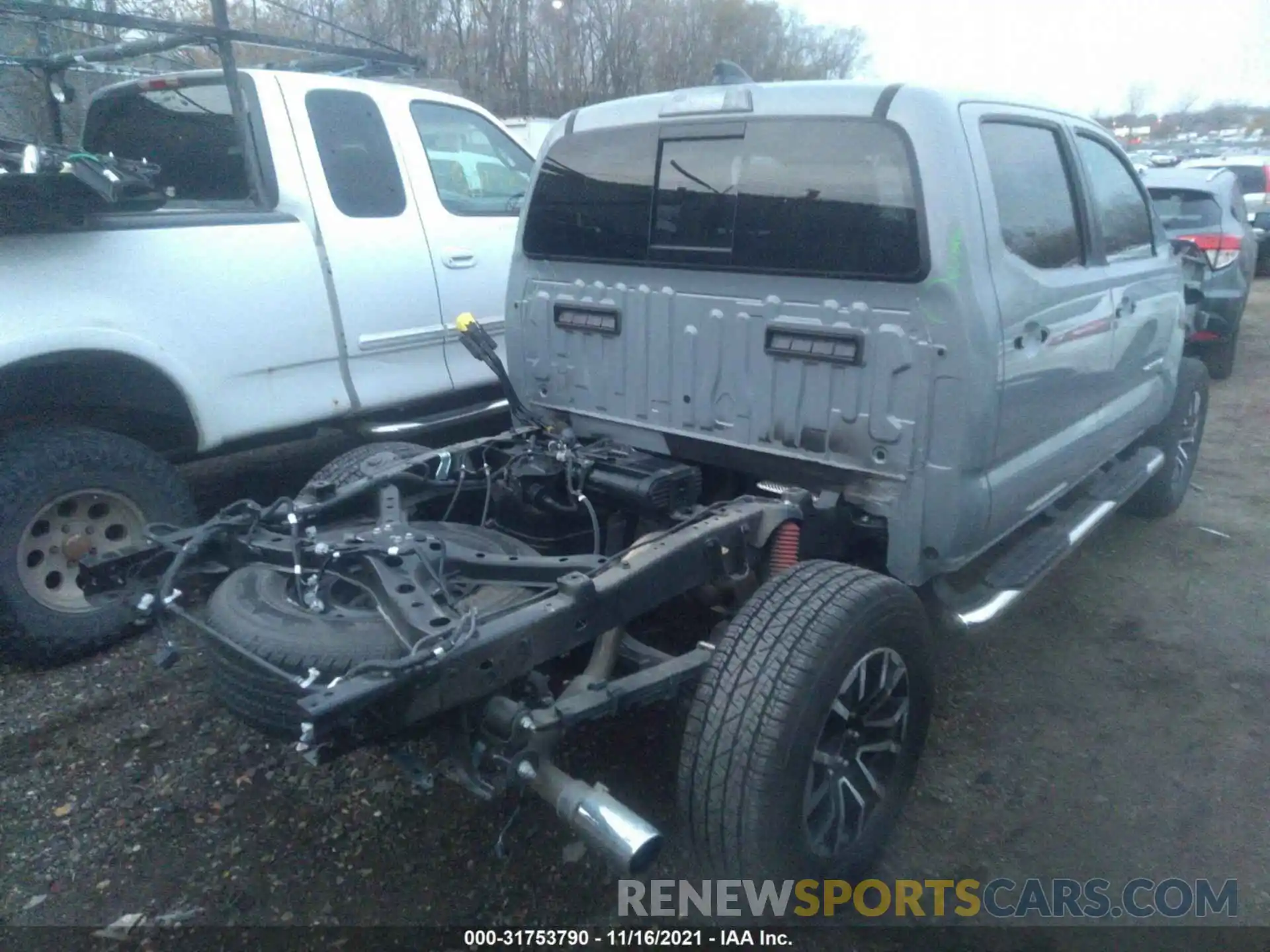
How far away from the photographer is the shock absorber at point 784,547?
118 inches

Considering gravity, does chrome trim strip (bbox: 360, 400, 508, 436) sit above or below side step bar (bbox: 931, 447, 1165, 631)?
above

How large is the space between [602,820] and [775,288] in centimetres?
181

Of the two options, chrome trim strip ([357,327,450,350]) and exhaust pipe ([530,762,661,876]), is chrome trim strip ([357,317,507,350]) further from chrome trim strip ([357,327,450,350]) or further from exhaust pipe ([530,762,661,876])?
exhaust pipe ([530,762,661,876])

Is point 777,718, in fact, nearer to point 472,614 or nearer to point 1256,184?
A: point 472,614

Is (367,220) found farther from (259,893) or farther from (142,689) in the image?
Answer: (259,893)

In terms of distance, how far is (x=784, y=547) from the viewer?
9.92ft

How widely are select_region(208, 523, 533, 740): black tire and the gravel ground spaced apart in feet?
2.38

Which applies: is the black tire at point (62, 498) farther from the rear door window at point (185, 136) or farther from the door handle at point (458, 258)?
the door handle at point (458, 258)

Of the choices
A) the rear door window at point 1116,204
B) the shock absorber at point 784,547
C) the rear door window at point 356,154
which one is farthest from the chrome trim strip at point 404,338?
the rear door window at point 1116,204

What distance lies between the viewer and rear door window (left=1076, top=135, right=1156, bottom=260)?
156 inches

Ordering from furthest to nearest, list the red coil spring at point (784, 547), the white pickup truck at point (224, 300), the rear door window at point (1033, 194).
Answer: the white pickup truck at point (224, 300), the rear door window at point (1033, 194), the red coil spring at point (784, 547)

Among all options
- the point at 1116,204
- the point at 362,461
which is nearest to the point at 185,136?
the point at 362,461

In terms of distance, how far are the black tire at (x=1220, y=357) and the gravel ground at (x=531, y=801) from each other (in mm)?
5239

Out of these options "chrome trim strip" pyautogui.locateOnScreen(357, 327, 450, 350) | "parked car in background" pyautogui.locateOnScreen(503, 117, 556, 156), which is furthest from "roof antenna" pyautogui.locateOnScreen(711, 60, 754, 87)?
"parked car in background" pyautogui.locateOnScreen(503, 117, 556, 156)
